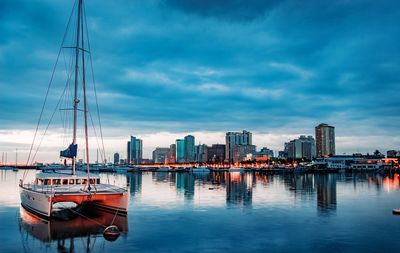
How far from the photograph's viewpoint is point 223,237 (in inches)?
971

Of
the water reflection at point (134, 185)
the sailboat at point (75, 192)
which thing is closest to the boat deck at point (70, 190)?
the sailboat at point (75, 192)

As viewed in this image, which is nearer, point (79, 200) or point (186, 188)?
point (79, 200)

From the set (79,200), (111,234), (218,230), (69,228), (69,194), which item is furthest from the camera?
(79,200)

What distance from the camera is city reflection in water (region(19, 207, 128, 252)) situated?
77.2 feet

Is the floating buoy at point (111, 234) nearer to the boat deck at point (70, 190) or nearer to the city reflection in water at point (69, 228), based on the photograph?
the city reflection in water at point (69, 228)

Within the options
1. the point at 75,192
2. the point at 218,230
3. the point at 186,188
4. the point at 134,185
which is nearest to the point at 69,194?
the point at 75,192

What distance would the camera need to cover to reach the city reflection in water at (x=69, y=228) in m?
23.5

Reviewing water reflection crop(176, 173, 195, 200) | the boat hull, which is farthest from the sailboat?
water reflection crop(176, 173, 195, 200)

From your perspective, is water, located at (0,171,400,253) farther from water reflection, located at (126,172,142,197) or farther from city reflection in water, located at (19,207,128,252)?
water reflection, located at (126,172,142,197)

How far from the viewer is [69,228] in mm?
27219

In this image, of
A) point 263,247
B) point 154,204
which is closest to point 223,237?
point 263,247

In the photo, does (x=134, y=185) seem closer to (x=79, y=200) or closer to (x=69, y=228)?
(x=79, y=200)

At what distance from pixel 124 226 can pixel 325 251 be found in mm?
14374

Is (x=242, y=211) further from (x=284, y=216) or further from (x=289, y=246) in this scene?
(x=289, y=246)
